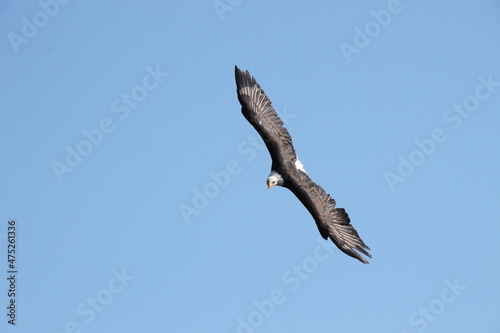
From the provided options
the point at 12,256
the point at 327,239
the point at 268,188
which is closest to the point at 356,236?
the point at 327,239

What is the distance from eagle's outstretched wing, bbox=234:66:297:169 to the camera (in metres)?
32.2

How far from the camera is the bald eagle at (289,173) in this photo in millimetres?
30234

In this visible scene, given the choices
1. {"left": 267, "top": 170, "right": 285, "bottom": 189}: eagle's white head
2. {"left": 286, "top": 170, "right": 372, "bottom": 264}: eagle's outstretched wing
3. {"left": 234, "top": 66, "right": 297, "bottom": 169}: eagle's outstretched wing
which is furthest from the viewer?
{"left": 234, "top": 66, "right": 297, "bottom": 169}: eagle's outstretched wing

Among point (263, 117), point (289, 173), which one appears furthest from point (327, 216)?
point (263, 117)

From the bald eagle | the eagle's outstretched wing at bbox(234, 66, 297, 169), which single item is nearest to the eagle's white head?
the bald eagle

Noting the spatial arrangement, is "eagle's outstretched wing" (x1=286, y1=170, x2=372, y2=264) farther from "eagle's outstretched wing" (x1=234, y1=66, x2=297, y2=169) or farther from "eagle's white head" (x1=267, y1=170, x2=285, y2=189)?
"eagle's outstretched wing" (x1=234, y1=66, x2=297, y2=169)

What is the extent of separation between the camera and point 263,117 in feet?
108

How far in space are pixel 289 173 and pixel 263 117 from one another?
9.27 feet

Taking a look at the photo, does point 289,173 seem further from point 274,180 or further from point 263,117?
point 263,117

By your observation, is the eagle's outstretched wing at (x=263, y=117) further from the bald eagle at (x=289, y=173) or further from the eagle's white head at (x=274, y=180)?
the eagle's white head at (x=274, y=180)

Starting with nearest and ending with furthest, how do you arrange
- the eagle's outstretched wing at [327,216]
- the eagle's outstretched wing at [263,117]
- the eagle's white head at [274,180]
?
the eagle's outstretched wing at [327,216] → the eagle's white head at [274,180] → the eagle's outstretched wing at [263,117]

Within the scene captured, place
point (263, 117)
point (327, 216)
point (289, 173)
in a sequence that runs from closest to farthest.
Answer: point (327, 216)
point (289, 173)
point (263, 117)

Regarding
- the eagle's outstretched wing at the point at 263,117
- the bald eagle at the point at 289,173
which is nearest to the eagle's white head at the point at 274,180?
the bald eagle at the point at 289,173

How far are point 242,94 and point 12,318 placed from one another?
12296 mm
